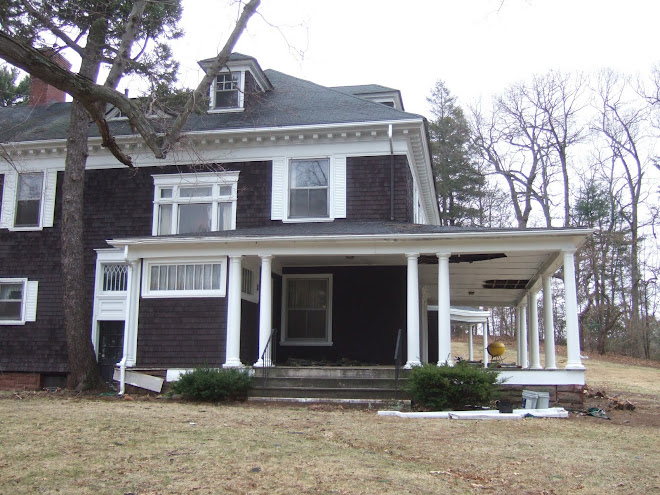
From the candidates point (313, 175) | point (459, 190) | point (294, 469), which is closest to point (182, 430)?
point (294, 469)

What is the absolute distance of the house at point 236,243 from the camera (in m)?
13.4

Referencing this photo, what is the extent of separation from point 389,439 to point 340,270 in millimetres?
7906

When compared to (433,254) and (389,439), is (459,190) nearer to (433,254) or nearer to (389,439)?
(433,254)

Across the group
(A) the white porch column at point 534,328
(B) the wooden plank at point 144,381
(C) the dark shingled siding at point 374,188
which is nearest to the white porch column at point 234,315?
(B) the wooden plank at point 144,381

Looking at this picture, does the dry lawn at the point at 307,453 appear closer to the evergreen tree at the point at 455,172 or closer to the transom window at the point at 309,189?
the transom window at the point at 309,189

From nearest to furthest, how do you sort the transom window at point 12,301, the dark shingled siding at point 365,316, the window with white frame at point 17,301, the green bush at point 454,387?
Answer: the green bush at point 454,387
the dark shingled siding at point 365,316
the window with white frame at point 17,301
the transom window at point 12,301

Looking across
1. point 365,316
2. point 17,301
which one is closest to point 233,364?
point 365,316

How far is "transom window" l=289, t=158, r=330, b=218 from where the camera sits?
15.2 m

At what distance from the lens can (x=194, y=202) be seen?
1573cm

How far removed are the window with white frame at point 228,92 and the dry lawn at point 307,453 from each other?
29.1ft

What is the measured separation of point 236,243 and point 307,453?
6.65 meters

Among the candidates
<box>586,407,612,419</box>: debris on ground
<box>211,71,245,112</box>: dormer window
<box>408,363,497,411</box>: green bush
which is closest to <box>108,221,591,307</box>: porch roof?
<box>408,363,497,411</box>: green bush

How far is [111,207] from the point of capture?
1608cm

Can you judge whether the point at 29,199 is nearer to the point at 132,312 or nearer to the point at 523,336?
the point at 132,312
